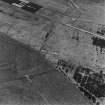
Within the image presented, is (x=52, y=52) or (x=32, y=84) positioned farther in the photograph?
(x=52, y=52)

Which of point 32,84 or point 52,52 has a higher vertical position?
point 52,52

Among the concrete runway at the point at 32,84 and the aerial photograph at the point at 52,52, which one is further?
the aerial photograph at the point at 52,52

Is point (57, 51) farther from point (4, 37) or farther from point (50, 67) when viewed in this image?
point (4, 37)

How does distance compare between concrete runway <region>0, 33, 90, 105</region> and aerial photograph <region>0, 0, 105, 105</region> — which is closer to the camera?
concrete runway <region>0, 33, 90, 105</region>

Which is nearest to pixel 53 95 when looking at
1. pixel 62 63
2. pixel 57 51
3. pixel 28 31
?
pixel 62 63

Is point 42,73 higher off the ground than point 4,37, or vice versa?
point 4,37
